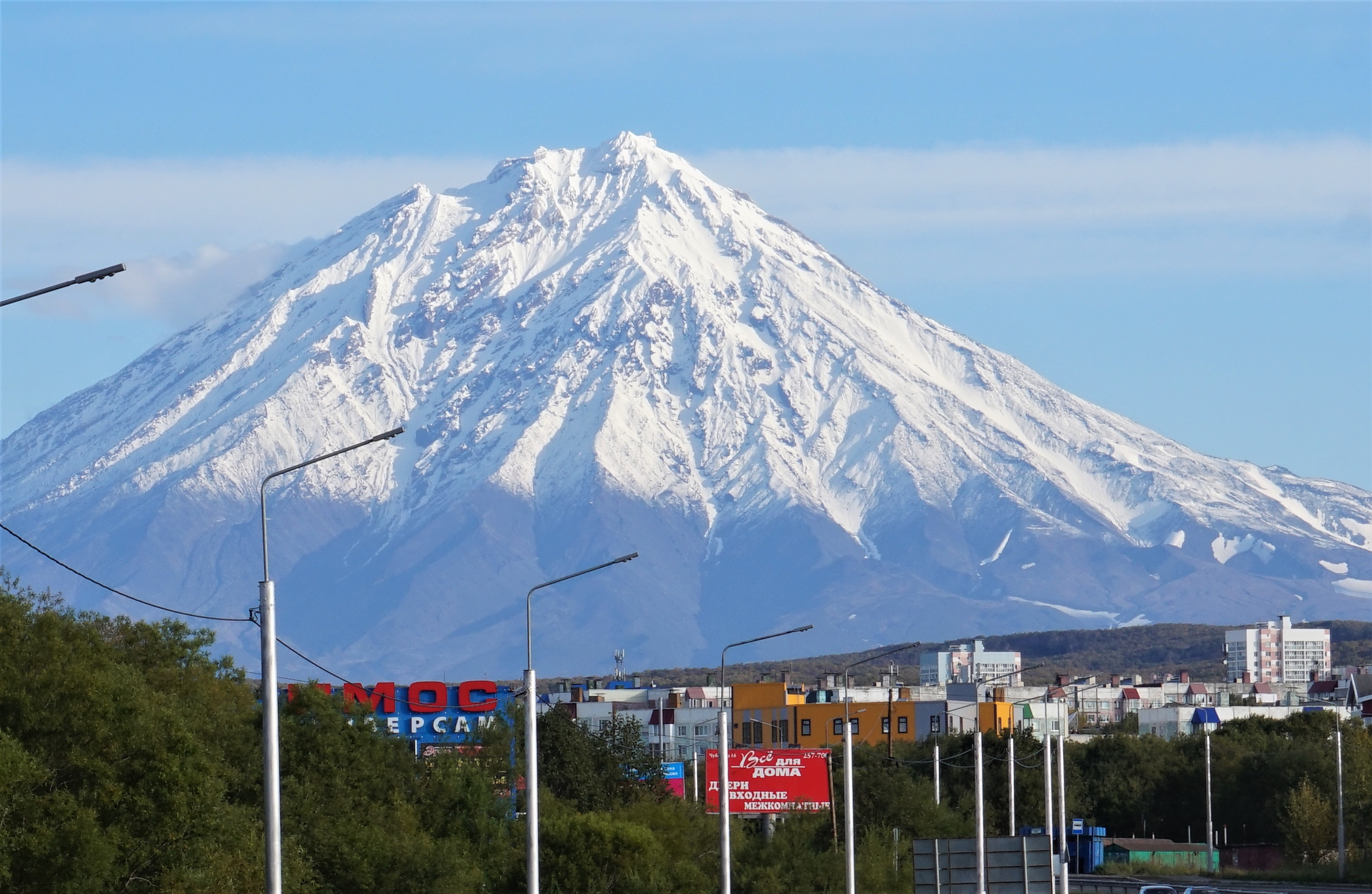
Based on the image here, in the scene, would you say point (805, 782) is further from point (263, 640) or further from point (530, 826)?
point (263, 640)

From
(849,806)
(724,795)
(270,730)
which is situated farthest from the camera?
(849,806)

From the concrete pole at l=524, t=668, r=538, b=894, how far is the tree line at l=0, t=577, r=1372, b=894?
20.1 feet

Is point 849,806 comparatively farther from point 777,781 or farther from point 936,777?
point 936,777

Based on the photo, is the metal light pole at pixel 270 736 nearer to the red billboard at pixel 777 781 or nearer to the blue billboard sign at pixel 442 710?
the red billboard at pixel 777 781

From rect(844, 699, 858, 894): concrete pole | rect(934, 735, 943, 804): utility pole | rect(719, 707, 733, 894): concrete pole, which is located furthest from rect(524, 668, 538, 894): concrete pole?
rect(934, 735, 943, 804): utility pole

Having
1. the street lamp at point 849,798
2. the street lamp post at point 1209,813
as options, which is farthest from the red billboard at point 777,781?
the street lamp post at point 1209,813

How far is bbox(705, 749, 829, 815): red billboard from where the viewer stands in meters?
78.2

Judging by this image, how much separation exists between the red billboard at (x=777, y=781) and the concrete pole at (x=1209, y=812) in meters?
41.0

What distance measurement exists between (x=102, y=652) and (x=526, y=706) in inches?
357

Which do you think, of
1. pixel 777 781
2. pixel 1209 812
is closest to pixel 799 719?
pixel 1209 812

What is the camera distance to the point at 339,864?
57.3 m

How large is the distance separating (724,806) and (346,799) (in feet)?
41.7

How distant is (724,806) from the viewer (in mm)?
55406

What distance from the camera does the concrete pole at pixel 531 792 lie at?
151 feet
